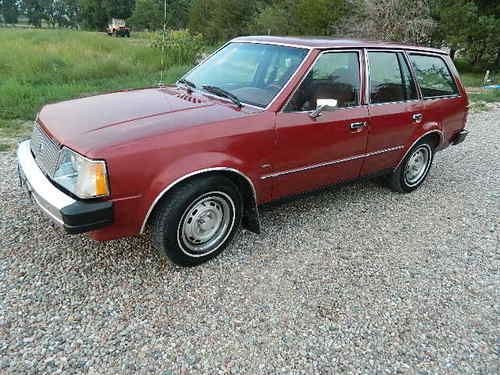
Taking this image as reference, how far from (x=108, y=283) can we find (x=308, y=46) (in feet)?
8.55

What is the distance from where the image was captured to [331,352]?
2543mm

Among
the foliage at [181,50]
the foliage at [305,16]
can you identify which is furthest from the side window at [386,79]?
the foliage at [305,16]

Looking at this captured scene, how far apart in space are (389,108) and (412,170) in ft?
3.97

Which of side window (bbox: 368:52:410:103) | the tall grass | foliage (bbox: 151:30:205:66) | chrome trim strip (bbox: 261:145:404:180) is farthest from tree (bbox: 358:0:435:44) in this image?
chrome trim strip (bbox: 261:145:404:180)

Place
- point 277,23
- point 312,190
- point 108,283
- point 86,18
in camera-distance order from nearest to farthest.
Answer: point 108,283, point 312,190, point 277,23, point 86,18

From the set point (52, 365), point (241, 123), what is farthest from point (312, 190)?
point (52, 365)

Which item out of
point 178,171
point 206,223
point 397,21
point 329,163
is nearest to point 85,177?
point 178,171

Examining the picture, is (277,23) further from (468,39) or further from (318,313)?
(318,313)

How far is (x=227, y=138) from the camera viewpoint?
Result: 3.03 meters

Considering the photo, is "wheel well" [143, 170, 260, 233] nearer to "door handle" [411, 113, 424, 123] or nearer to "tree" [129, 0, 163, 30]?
"door handle" [411, 113, 424, 123]

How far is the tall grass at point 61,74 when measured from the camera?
7761 millimetres

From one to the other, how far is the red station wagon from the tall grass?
471 centimetres

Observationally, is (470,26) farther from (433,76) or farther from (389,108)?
(389,108)

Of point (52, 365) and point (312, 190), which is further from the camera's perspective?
point (312, 190)
